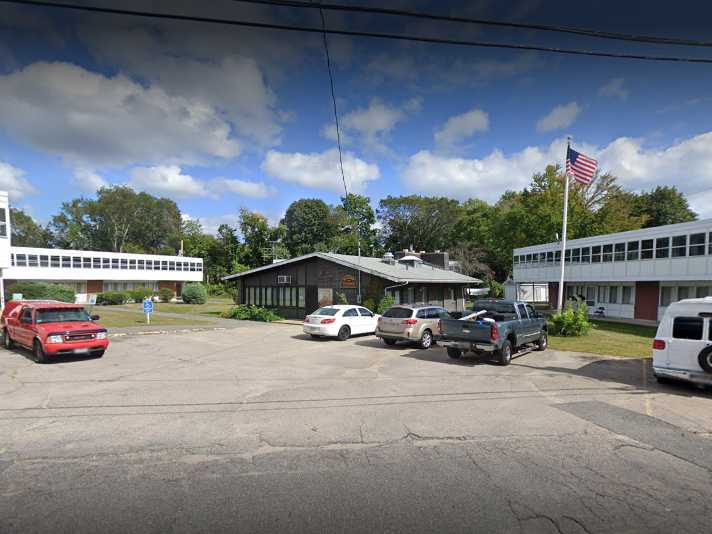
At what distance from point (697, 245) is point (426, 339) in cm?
1819

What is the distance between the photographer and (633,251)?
2716 cm

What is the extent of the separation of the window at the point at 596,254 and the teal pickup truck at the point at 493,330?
1913cm

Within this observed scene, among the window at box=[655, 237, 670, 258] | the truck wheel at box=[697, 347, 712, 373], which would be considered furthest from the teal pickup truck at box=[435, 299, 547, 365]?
the window at box=[655, 237, 670, 258]

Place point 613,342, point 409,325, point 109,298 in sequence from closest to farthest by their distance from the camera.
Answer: point 409,325, point 613,342, point 109,298

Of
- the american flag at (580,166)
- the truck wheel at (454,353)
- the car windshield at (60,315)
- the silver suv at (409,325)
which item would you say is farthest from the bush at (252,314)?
the american flag at (580,166)

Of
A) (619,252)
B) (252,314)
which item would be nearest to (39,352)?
(252,314)

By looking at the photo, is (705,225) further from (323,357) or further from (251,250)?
(251,250)

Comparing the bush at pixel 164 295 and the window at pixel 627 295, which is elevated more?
the window at pixel 627 295

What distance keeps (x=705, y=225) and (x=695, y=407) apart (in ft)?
63.3

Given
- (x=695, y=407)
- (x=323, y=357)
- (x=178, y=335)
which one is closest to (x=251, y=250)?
(x=178, y=335)

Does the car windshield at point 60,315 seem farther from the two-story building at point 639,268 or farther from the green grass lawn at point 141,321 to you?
the two-story building at point 639,268

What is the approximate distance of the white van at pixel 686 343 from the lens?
353 inches

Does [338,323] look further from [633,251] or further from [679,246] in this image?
[633,251]

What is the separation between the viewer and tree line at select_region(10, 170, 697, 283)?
46750 mm
